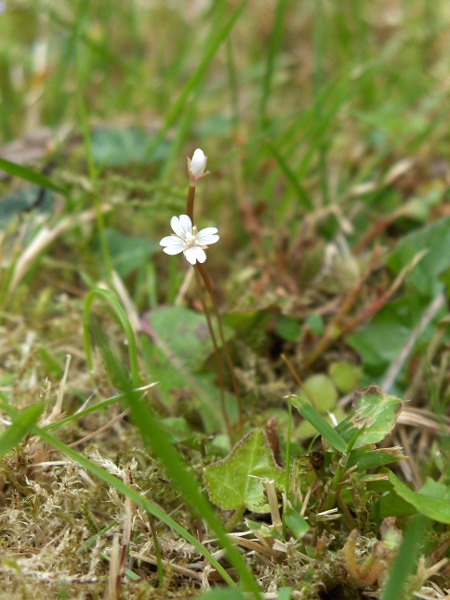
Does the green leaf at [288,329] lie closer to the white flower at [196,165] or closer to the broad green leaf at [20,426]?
the white flower at [196,165]

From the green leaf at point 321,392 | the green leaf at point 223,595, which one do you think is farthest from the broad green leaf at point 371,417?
the green leaf at point 223,595

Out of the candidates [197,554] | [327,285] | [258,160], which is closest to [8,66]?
[258,160]

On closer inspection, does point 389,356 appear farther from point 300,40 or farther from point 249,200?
point 300,40

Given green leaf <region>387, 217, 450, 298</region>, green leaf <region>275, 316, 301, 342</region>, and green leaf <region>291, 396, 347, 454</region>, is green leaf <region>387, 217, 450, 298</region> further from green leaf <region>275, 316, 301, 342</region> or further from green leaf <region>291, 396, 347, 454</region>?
green leaf <region>291, 396, 347, 454</region>

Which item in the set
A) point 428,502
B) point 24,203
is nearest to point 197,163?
point 428,502

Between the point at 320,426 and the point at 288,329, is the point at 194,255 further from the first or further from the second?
the point at 288,329

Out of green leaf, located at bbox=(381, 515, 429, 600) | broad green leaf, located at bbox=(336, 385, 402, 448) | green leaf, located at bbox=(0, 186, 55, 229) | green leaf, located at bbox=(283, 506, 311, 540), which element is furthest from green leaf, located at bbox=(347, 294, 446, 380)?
green leaf, located at bbox=(0, 186, 55, 229)
